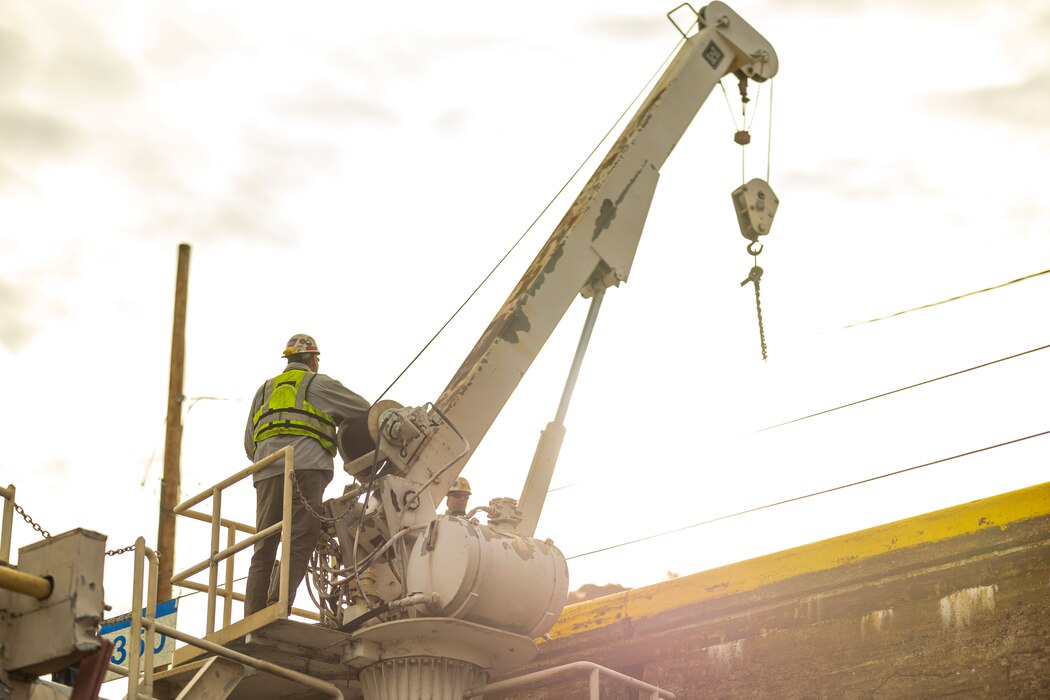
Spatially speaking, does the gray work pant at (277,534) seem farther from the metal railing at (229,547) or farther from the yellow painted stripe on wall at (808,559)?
the yellow painted stripe on wall at (808,559)

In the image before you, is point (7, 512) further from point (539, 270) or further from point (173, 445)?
point (173, 445)

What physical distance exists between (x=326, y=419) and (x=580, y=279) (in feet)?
8.33

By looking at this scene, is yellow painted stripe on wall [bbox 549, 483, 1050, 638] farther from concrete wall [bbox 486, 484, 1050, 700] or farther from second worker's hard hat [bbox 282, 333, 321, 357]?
second worker's hard hat [bbox 282, 333, 321, 357]

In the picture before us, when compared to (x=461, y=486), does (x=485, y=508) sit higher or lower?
lower

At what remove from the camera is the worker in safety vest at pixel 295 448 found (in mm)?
10578

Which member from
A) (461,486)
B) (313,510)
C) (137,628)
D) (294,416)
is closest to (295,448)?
(294,416)

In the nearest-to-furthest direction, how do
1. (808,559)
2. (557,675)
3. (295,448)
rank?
(557,675) → (295,448) → (808,559)

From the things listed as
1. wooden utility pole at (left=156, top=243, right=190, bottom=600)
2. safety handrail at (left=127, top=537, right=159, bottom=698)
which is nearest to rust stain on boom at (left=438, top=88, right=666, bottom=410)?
safety handrail at (left=127, top=537, right=159, bottom=698)

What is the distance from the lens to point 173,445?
19484mm

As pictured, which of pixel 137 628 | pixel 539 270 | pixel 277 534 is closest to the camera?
pixel 137 628

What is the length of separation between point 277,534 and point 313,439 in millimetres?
768

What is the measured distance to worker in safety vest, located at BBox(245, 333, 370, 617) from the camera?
34.7 feet

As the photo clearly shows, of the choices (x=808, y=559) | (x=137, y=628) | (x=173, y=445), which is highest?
(x=173, y=445)

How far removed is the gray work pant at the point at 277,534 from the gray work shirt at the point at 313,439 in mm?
71
